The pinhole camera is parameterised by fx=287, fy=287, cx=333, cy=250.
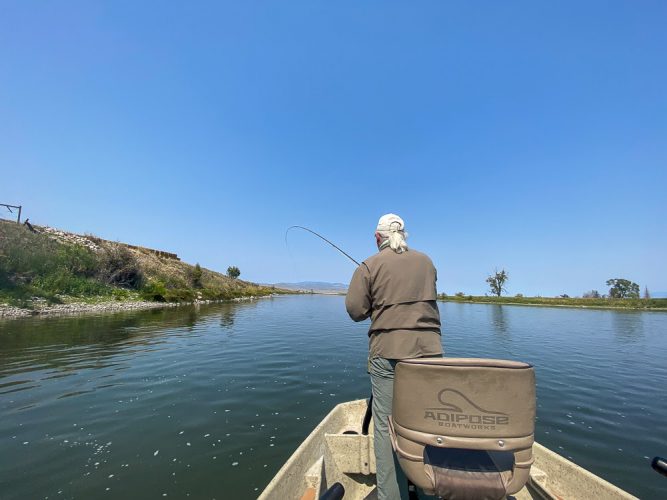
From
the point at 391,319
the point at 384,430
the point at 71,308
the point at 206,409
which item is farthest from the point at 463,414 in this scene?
the point at 71,308

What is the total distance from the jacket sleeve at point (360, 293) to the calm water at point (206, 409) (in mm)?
3587

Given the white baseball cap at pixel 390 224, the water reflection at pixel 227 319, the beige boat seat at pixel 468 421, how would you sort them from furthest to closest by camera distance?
1. the water reflection at pixel 227 319
2. the white baseball cap at pixel 390 224
3. the beige boat seat at pixel 468 421

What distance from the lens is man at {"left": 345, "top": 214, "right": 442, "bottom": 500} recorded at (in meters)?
3.29

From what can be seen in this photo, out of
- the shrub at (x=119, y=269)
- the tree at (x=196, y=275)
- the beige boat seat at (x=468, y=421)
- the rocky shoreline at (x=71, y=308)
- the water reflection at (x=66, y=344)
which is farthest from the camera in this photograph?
the tree at (x=196, y=275)

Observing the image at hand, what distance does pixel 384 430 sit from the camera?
3.34m

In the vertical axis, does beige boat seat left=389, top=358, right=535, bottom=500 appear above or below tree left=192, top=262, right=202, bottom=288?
below

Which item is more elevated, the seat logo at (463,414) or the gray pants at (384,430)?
the seat logo at (463,414)

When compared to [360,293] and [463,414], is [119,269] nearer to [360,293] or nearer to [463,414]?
[360,293]

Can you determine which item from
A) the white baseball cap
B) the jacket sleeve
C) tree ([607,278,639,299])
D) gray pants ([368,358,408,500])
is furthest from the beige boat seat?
tree ([607,278,639,299])

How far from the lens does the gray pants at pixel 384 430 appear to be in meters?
3.26

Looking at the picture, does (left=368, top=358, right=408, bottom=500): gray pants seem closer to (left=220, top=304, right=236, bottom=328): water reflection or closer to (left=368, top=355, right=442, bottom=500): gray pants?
(left=368, top=355, right=442, bottom=500): gray pants

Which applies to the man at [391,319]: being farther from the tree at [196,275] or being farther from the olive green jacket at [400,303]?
the tree at [196,275]

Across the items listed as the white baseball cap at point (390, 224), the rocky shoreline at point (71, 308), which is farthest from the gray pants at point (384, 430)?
the rocky shoreline at point (71, 308)

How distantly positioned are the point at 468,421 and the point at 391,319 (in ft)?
4.25
